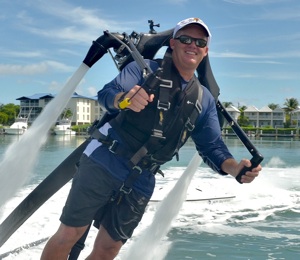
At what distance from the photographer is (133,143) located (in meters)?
3.09

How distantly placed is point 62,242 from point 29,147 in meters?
1.29

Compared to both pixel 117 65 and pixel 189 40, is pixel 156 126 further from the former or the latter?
pixel 117 65

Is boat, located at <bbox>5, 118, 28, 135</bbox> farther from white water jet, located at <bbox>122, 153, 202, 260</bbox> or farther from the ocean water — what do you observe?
white water jet, located at <bbox>122, 153, 202, 260</bbox>

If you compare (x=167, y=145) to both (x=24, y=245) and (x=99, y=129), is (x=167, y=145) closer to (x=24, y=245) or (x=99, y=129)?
(x=99, y=129)

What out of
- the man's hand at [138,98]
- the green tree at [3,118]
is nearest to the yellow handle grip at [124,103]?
the man's hand at [138,98]

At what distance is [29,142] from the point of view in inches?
161

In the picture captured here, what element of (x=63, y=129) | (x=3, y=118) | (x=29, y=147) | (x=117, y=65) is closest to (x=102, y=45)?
(x=117, y=65)

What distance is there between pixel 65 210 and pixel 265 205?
10781 mm

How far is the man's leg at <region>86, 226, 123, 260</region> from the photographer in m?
3.31

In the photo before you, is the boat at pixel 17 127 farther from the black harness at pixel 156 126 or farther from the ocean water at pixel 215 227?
the black harness at pixel 156 126

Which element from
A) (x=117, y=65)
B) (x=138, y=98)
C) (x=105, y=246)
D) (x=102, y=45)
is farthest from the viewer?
(x=117, y=65)

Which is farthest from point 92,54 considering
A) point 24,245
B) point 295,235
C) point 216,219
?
point 216,219

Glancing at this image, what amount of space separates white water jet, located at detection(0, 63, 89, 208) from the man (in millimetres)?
1064

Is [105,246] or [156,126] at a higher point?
[156,126]
